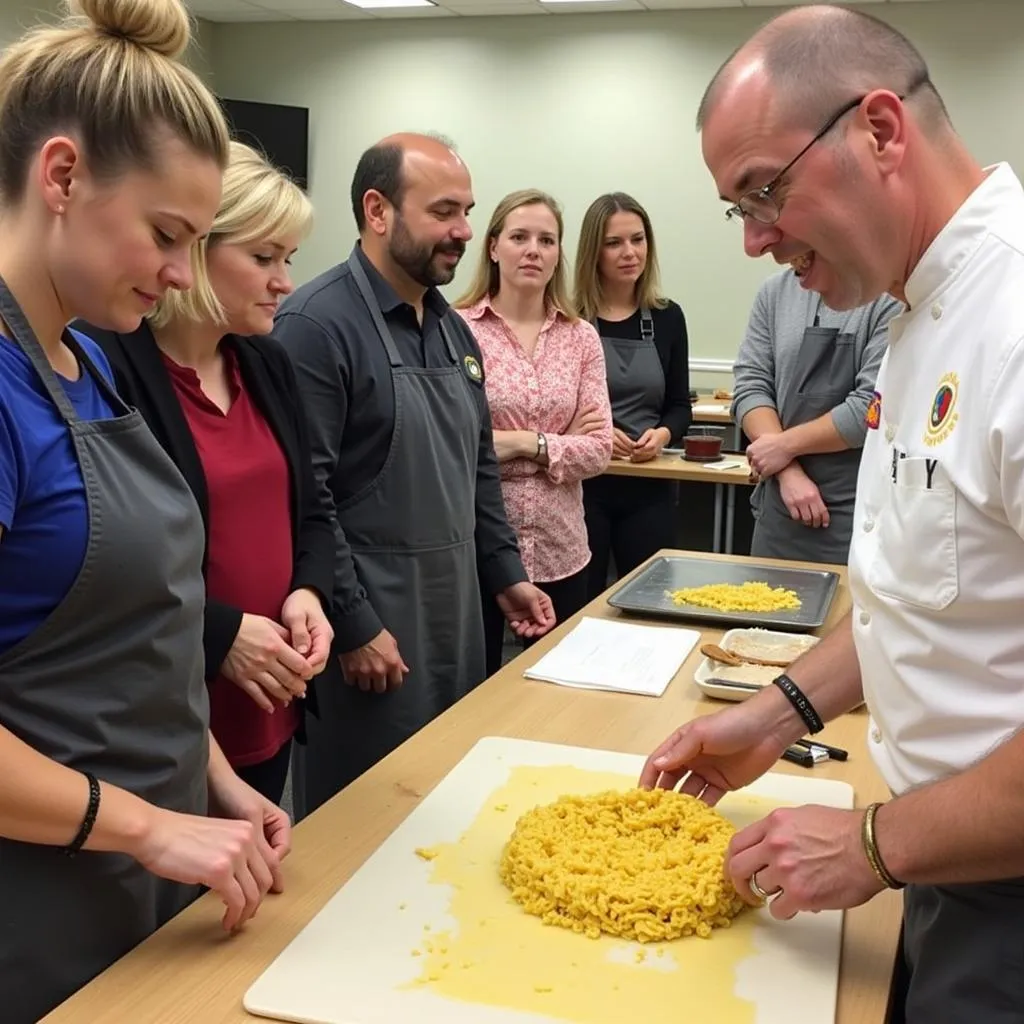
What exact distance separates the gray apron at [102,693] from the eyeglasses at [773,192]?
66 centimetres

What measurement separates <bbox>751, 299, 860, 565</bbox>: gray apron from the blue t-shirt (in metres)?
2.05

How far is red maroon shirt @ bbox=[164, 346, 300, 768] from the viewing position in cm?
160

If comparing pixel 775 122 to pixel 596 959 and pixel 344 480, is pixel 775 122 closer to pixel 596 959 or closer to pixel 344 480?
pixel 596 959

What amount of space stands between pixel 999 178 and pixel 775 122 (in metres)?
0.22

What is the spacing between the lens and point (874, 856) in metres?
0.95

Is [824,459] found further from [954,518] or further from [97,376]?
[97,376]

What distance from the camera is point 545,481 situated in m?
2.84

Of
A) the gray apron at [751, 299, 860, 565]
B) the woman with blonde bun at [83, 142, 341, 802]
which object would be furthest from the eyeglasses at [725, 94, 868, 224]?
the gray apron at [751, 299, 860, 565]

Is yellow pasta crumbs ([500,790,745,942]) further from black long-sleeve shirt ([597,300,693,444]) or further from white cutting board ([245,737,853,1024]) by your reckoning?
black long-sleeve shirt ([597,300,693,444])

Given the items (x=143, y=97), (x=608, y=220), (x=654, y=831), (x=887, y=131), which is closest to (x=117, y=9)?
(x=143, y=97)

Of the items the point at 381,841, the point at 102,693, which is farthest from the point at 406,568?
the point at 102,693

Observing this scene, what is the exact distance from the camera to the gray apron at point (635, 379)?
142 inches

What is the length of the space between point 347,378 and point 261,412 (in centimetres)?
36

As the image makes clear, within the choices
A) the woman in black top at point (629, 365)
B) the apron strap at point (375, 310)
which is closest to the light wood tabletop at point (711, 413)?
the woman in black top at point (629, 365)
